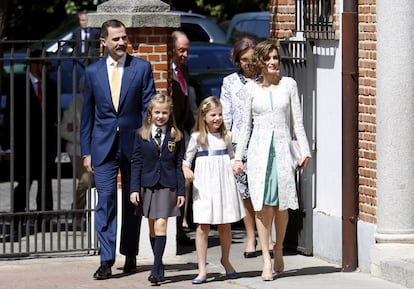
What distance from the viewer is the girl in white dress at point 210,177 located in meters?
10.1

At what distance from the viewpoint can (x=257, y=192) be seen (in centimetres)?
1012

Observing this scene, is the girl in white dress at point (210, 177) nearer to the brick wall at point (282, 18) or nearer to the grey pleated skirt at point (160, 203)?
the grey pleated skirt at point (160, 203)

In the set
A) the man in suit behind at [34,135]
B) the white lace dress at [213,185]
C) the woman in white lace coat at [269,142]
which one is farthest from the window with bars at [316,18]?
the man in suit behind at [34,135]

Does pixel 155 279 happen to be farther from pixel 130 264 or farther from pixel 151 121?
pixel 151 121

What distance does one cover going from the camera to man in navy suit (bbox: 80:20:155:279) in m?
10.5

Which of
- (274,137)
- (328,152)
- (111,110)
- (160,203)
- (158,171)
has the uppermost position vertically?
(111,110)

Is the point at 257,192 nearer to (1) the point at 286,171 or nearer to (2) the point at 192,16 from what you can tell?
(1) the point at 286,171

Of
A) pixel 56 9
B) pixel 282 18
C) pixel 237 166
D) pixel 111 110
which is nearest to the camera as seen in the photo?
pixel 237 166

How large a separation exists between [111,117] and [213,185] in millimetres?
1034

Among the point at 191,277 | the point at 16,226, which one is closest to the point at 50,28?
the point at 16,226

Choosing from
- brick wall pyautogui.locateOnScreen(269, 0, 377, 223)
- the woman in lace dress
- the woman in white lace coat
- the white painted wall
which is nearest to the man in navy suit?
the woman in white lace coat

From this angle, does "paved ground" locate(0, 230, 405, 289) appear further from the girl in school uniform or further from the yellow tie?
the yellow tie

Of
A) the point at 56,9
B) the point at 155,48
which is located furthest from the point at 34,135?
the point at 56,9

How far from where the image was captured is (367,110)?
10.5 m
